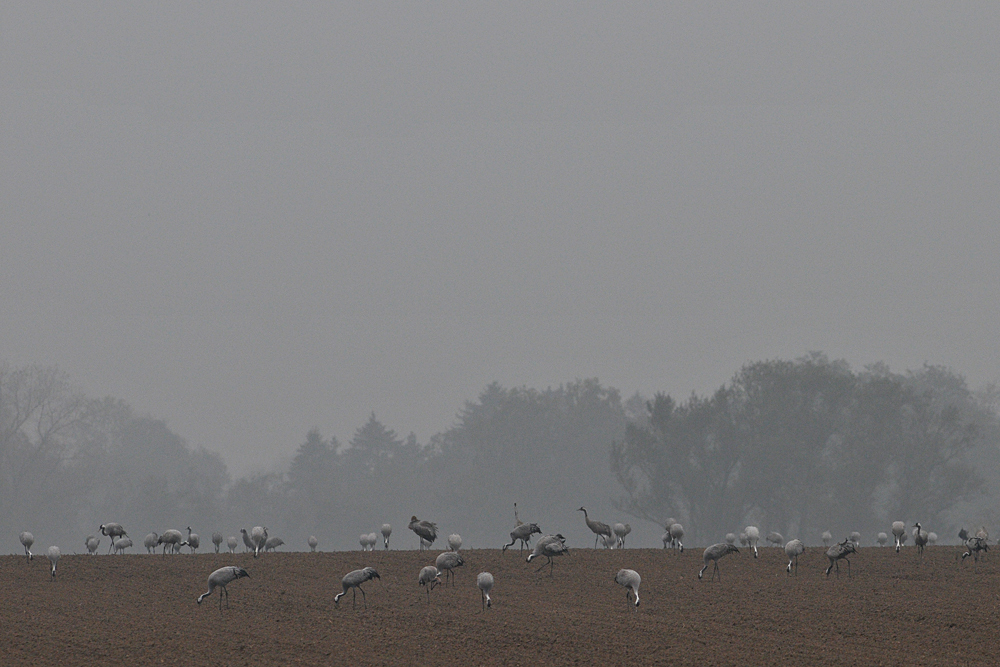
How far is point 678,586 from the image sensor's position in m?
36.3

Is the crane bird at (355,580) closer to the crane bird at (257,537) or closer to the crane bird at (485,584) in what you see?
the crane bird at (485,584)

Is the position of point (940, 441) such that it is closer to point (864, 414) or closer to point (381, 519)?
point (864, 414)

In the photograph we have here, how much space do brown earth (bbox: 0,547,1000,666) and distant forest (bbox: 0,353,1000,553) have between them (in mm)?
58940

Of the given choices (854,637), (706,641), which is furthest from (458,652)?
(854,637)

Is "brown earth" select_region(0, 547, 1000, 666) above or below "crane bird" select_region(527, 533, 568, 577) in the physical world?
below

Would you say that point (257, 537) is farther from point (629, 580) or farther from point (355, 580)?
point (629, 580)

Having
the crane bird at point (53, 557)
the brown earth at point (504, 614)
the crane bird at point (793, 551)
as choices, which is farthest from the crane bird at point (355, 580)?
the crane bird at point (793, 551)

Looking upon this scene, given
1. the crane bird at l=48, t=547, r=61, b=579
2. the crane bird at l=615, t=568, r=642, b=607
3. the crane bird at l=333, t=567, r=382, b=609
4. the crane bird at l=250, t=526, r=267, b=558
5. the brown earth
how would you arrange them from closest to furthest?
the brown earth < the crane bird at l=333, t=567, r=382, b=609 < the crane bird at l=615, t=568, r=642, b=607 < the crane bird at l=48, t=547, r=61, b=579 < the crane bird at l=250, t=526, r=267, b=558

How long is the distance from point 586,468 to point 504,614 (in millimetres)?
101529

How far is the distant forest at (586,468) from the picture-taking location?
98125 mm

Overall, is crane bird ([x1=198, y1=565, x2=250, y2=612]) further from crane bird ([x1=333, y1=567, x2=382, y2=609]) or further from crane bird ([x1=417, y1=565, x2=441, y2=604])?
crane bird ([x1=417, y1=565, x2=441, y2=604])

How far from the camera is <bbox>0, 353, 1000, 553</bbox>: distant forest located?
322ft

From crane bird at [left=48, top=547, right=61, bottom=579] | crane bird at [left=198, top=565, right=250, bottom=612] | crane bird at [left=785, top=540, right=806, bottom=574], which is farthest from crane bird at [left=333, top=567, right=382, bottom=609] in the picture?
crane bird at [left=785, top=540, right=806, bottom=574]

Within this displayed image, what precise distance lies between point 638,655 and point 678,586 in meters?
8.77
